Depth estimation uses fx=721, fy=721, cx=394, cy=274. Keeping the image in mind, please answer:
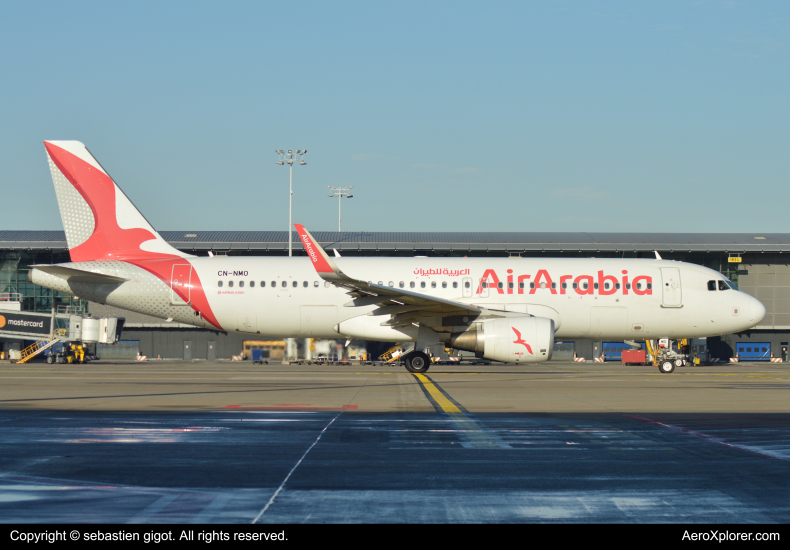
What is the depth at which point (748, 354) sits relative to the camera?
54469 mm

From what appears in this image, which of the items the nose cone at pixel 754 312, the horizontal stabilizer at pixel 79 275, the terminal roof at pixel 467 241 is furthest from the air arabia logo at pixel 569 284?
the terminal roof at pixel 467 241

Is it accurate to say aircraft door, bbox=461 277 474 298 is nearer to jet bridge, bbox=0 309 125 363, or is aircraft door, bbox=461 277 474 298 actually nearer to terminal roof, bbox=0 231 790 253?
jet bridge, bbox=0 309 125 363

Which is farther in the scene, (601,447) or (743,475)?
(601,447)

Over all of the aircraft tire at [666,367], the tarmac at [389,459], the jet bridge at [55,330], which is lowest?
the tarmac at [389,459]

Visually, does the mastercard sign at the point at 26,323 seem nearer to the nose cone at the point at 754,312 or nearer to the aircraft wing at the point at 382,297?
the aircraft wing at the point at 382,297

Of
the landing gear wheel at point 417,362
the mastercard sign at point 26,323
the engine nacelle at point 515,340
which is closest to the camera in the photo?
the engine nacelle at point 515,340

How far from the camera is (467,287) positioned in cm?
2545

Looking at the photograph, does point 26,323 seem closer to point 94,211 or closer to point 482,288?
point 94,211

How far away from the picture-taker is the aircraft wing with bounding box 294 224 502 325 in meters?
22.2

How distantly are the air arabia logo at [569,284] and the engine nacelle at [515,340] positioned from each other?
8.47 feet

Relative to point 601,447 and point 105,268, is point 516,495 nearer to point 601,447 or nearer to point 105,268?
point 601,447

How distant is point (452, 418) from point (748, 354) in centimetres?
4997

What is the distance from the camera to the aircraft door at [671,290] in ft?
84.5
